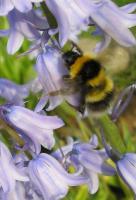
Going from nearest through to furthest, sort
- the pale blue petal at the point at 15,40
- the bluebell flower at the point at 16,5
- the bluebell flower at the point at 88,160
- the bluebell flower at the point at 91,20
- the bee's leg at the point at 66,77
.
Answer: the bluebell flower at the point at 16,5 < the bluebell flower at the point at 91,20 < the bee's leg at the point at 66,77 < the pale blue petal at the point at 15,40 < the bluebell flower at the point at 88,160

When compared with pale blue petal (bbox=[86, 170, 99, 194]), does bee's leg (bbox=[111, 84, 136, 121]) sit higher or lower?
higher

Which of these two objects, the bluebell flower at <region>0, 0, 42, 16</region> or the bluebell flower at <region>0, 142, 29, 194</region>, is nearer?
the bluebell flower at <region>0, 0, 42, 16</region>

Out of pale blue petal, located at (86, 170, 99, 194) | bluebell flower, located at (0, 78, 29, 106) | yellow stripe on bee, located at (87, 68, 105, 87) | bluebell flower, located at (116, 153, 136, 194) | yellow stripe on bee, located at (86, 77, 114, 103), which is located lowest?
pale blue petal, located at (86, 170, 99, 194)

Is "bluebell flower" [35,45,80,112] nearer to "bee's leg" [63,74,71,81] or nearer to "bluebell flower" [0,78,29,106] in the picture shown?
"bee's leg" [63,74,71,81]

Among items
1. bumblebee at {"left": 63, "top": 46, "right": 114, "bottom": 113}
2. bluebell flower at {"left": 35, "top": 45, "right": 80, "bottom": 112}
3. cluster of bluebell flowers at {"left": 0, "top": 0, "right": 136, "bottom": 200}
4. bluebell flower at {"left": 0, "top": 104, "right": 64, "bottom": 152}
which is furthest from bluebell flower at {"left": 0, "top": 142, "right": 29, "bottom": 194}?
bumblebee at {"left": 63, "top": 46, "right": 114, "bottom": 113}

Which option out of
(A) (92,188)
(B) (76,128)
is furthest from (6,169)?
(B) (76,128)

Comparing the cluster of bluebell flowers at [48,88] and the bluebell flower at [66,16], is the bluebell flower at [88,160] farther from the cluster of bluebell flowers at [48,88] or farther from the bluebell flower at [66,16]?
the bluebell flower at [66,16]

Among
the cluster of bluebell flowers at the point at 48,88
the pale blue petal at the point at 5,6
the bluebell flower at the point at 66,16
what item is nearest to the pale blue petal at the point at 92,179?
the cluster of bluebell flowers at the point at 48,88
